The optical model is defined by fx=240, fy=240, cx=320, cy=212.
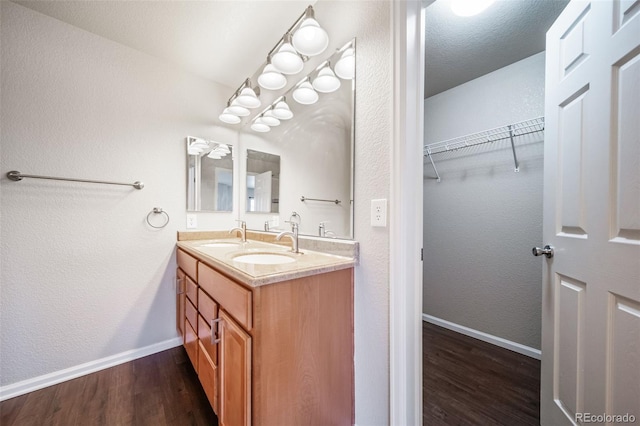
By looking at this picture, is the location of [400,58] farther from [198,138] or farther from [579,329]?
[198,138]

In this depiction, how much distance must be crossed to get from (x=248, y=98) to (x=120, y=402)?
200 centimetres

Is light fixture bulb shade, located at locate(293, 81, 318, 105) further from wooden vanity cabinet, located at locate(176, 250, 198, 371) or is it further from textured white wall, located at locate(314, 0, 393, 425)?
wooden vanity cabinet, located at locate(176, 250, 198, 371)

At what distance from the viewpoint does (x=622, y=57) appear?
2.48 feet

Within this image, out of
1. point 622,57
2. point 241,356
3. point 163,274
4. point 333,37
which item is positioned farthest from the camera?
point 163,274

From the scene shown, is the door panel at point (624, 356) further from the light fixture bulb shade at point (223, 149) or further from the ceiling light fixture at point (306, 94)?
the light fixture bulb shade at point (223, 149)

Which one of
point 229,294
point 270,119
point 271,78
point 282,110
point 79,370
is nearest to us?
point 229,294

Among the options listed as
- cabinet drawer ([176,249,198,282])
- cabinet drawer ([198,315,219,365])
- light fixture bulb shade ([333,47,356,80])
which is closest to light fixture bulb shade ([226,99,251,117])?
light fixture bulb shade ([333,47,356,80])

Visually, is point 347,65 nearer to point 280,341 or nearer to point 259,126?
point 259,126

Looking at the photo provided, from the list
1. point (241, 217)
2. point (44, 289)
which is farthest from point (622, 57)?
point (44, 289)

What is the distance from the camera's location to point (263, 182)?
6.46ft

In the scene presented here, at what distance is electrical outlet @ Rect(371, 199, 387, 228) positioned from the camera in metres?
0.98

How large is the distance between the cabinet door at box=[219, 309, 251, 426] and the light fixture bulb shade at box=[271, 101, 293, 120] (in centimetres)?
130

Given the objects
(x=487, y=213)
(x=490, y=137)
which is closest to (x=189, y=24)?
(x=490, y=137)

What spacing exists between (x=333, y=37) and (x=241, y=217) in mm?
1570
